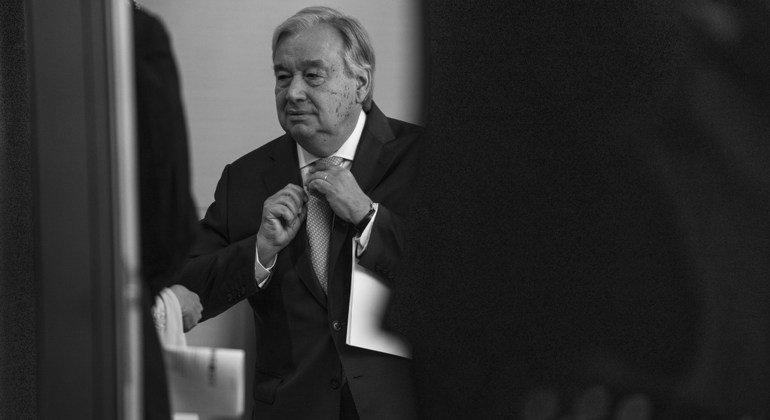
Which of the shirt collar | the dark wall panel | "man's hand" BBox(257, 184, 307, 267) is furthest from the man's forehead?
the dark wall panel

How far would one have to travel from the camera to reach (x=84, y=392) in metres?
1.67

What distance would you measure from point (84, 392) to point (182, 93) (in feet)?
1.76

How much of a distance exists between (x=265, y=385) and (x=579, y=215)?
0.68m

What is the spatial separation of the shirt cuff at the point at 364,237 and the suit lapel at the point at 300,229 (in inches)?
3.6

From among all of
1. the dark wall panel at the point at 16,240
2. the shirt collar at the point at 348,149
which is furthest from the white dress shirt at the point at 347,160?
the dark wall panel at the point at 16,240

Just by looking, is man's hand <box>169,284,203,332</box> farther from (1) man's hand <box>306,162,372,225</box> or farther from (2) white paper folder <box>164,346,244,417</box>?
(1) man's hand <box>306,162,372,225</box>

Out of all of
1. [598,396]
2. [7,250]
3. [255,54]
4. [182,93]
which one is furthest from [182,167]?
[598,396]

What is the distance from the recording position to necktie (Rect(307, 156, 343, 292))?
1.81m

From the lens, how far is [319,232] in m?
1.81

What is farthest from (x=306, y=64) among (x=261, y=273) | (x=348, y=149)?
(x=261, y=273)

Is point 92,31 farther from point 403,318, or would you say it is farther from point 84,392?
point 403,318

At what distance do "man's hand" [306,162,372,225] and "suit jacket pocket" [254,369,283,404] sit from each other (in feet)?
1.04

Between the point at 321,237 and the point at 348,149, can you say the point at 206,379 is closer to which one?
the point at 321,237

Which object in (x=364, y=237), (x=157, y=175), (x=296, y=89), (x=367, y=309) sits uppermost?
(x=296, y=89)
